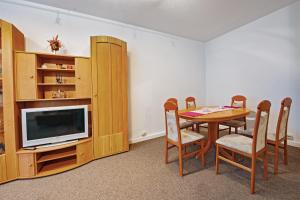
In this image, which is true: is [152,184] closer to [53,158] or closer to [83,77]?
[53,158]

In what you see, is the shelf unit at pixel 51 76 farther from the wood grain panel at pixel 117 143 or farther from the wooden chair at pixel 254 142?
the wooden chair at pixel 254 142

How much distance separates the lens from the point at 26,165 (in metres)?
1.85

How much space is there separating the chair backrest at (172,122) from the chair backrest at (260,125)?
2.73ft

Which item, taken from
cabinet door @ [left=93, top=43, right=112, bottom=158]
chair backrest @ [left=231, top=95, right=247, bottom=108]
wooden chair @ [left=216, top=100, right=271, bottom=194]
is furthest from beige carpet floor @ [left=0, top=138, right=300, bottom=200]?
chair backrest @ [left=231, top=95, right=247, bottom=108]

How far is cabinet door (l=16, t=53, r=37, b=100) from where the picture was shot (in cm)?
190

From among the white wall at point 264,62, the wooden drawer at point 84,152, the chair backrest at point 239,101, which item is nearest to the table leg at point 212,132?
the chair backrest at point 239,101

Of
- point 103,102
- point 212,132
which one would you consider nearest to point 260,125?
point 212,132

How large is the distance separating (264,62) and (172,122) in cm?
263

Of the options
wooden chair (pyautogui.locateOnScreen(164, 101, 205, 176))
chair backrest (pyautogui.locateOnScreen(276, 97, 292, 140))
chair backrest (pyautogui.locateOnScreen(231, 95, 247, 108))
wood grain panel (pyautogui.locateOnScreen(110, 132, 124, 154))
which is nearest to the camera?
chair backrest (pyautogui.locateOnScreen(276, 97, 292, 140))

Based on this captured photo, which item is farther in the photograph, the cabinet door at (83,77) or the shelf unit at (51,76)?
the cabinet door at (83,77)

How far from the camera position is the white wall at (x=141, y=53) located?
228 centimetres

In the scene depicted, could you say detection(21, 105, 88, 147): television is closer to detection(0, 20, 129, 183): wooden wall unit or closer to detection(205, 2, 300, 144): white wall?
detection(0, 20, 129, 183): wooden wall unit

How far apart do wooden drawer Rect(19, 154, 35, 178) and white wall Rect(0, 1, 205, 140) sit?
1.67 m

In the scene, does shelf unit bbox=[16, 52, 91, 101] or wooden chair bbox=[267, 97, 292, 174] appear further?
shelf unit bbox=[16, 52, 91, 101]
